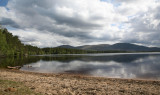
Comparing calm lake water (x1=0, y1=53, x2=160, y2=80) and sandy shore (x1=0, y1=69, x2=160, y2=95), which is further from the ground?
sandy shore (x1=0, y1=69, x2=160, y2=95)

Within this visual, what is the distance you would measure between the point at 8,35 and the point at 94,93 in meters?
154

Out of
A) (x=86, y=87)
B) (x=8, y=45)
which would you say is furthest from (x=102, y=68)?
(x=8, y=45)

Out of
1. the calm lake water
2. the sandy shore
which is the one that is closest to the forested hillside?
the calm lake water

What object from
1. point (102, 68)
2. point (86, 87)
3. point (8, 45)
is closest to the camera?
point (86, 87)

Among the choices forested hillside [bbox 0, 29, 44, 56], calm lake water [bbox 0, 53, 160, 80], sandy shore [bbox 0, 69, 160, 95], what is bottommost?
calm lake water [bbox 0, 53, 160, 80]

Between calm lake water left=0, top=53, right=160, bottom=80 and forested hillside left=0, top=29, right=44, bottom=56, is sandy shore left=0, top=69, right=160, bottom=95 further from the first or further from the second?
forested hillside left=0, top=29, right=44, bottom=56

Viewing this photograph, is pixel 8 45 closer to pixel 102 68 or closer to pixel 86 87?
pixel 102 68

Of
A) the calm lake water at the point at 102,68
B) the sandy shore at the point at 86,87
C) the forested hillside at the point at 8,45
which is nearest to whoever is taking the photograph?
the sandy shore at the point at 86,87

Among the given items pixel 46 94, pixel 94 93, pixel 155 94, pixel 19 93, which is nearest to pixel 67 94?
pixel 46 94

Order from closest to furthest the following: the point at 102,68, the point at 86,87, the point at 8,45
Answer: the point at 86,87 → the point at 102,68 → the point at 8,45

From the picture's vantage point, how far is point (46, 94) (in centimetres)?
1147

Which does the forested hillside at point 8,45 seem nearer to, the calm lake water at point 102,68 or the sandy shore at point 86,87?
the calm lake water at point 102,68

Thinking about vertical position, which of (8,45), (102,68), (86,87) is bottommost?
(102,68)

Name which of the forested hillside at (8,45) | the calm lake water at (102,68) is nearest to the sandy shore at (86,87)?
the calm lake water at (102,68)
